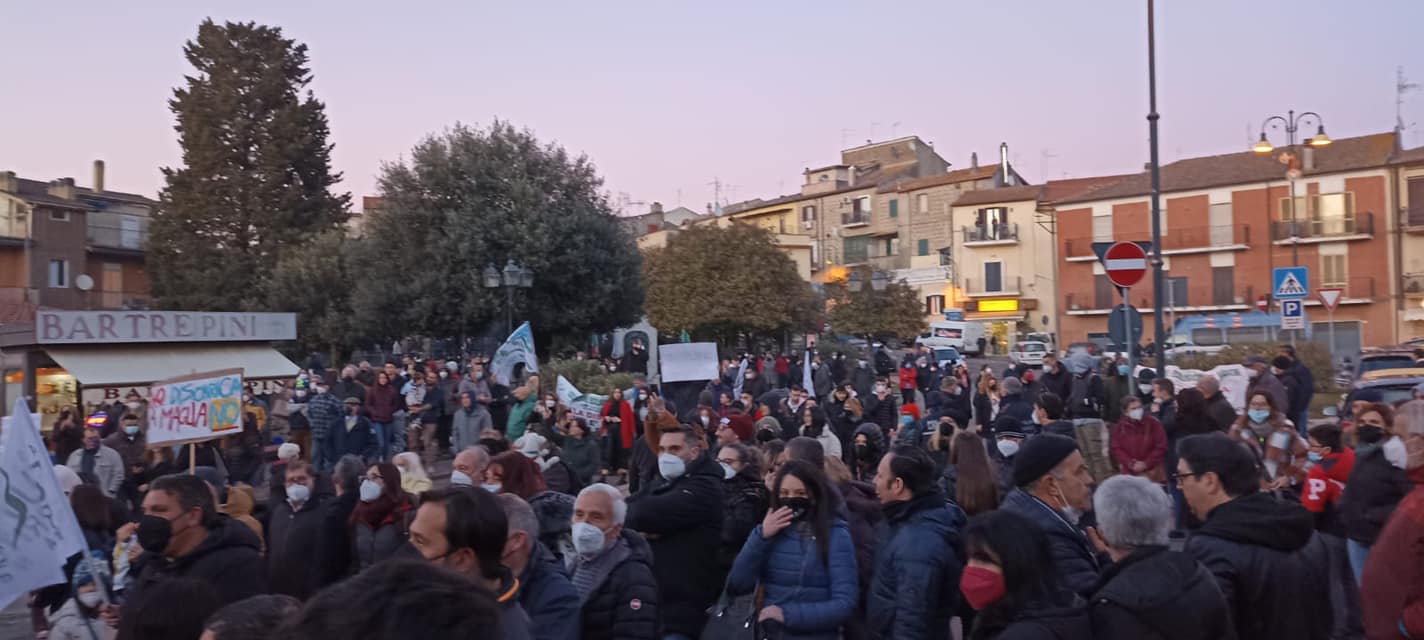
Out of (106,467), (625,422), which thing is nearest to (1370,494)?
(625,422)

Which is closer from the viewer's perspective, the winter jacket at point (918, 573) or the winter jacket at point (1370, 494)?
the winter jacket at point (918, 573)

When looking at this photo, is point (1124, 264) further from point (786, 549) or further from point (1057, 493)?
point (786, 549)

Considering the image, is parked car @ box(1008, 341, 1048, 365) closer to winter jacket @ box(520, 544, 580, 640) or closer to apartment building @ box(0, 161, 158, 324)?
apartment building @ box(0, 161, 158, 324)

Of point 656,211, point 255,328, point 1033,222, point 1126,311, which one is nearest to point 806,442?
point 1126,311

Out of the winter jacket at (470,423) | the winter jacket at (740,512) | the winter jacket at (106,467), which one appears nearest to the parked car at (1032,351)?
the winter jacket at (470,423)

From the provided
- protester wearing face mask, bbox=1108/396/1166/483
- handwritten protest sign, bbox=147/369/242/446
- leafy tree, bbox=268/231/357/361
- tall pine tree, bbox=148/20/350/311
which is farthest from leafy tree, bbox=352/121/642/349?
protester wearing face mask, bbox=1108/396/1166/483

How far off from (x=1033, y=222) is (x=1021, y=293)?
3726 millimetres

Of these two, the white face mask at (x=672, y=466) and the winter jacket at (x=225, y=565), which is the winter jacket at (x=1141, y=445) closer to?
the white face mask at (x=672, y=466)

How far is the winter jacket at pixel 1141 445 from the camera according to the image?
9.59m

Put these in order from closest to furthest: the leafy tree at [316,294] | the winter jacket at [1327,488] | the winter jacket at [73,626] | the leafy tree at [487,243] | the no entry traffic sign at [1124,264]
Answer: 1. the winter jacket at [73,626]
2. the winter jacket at [1327,488]
3. the no entry traffic sign at [1124,264]
4. the leafy tree at [487,243]
5. the leafy tree at [316,294]

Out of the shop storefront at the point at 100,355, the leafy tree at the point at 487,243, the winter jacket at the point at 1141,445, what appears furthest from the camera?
the leafy tree at the point at 487,243

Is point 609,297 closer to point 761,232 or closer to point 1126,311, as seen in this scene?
point 761,232

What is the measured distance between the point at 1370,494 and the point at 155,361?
24.1 m

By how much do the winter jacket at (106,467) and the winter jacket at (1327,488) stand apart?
1059cm
